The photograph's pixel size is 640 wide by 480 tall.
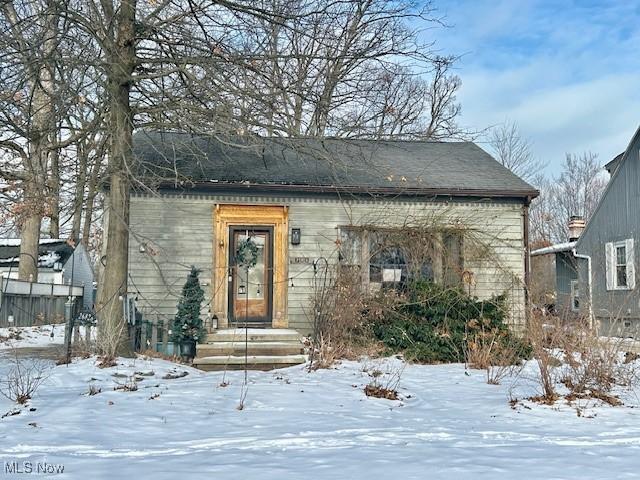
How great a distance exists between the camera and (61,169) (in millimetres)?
10078

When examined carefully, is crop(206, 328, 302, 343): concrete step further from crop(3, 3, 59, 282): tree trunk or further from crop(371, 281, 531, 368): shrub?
crop(3, 3, 59, 282): tree trunk

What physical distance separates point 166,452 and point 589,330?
474cm

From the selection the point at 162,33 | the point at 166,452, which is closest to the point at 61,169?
the point at 162,33

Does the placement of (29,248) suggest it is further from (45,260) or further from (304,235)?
(304,235)

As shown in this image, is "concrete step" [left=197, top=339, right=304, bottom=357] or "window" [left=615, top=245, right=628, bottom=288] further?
"window" [left=615, top=245, right=628, bottom=288]

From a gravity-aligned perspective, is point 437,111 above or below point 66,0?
above

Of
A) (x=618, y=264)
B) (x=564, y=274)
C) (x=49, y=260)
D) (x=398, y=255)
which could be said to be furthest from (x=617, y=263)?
(x=49, y=260)

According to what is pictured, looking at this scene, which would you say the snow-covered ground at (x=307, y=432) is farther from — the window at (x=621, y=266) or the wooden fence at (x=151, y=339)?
the window at (x=621, y=266)

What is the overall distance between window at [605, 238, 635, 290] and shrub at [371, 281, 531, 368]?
870 cm

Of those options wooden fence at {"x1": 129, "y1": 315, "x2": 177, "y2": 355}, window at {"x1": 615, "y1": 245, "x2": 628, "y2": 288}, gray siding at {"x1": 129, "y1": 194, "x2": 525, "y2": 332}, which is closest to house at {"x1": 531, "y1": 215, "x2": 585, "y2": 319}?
window at {"x1": 615, "y1": 245, "x2": 628, "y2": 288}

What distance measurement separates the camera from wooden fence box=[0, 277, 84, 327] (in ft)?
46.5

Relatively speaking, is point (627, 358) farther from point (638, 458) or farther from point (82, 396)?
point (82, 396)

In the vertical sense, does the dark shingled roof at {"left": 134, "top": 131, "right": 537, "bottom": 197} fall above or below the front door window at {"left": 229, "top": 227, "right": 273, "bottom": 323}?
above

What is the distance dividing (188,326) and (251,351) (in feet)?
4.40
